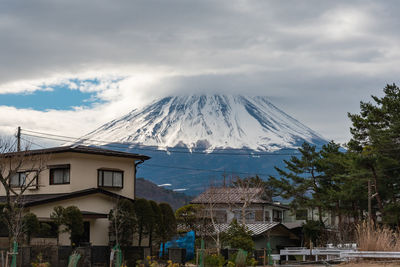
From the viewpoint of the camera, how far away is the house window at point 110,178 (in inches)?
1236

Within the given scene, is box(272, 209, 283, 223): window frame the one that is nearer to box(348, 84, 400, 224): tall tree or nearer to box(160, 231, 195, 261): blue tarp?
box(348, 84, 400, 224): tall tree

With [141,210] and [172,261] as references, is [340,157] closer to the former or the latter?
[141,210]

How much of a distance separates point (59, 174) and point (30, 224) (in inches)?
256

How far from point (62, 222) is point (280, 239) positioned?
2227 centimetres

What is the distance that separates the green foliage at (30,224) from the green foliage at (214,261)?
7135 mm

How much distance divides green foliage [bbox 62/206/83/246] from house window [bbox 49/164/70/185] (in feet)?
14.5

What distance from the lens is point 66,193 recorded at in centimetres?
2977

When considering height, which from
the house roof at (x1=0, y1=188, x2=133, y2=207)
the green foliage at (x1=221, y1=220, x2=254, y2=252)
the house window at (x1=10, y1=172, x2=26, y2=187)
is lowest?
the green foliage at (x1=221, y1=220, x2=254, y2=252)

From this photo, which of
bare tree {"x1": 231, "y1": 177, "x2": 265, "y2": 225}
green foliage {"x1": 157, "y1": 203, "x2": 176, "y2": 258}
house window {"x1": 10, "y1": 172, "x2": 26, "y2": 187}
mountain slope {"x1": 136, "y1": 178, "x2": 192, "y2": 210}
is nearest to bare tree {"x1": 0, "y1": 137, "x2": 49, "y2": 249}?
house window {"x1": 10, "y1": 172, "x2": 26, "y2": 187}

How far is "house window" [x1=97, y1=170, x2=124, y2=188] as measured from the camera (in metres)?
31.4

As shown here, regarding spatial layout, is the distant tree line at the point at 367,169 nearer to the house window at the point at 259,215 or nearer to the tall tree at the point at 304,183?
the tall tree at the point at 304,183

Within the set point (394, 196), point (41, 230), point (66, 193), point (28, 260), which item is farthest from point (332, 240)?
point (28, 260)

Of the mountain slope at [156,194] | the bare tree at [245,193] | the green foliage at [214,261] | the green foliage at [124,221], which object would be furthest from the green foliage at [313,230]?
the mountain slope at [156,194]

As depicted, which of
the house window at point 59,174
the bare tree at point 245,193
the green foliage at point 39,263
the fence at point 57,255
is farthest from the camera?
the bare tree at point 245,193
